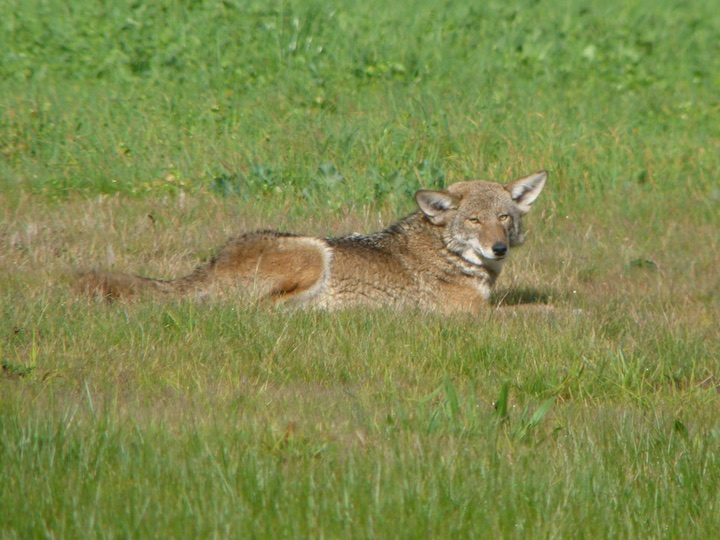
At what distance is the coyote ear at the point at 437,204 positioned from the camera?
7.69m

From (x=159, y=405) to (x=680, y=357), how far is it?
3224 millimetres

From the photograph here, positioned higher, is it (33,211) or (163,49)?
(163,49)

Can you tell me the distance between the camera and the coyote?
23.0 ft

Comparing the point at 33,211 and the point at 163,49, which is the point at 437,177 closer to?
the point at 33,211

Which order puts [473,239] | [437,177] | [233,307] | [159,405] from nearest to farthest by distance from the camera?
[159,405]
[233,307]
[473,239]
[437,177]

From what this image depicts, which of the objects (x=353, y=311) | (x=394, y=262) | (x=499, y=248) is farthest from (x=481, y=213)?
(x=353, y=311)

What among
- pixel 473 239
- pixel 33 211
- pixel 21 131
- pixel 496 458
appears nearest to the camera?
pixel 496 458

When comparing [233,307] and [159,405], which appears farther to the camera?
[233,307]

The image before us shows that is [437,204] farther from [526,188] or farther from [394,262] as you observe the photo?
[526,188]

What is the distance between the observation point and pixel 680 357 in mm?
5781

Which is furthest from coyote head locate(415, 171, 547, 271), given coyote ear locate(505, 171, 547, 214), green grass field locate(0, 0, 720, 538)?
green grass field locate(0, 0, 720, 538)

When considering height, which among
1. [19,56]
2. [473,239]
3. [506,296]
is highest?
[19,56]

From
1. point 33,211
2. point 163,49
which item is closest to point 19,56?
point 163,49

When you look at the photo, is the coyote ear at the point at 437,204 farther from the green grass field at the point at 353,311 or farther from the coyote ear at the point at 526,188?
the green grass field at the point at 353,311
